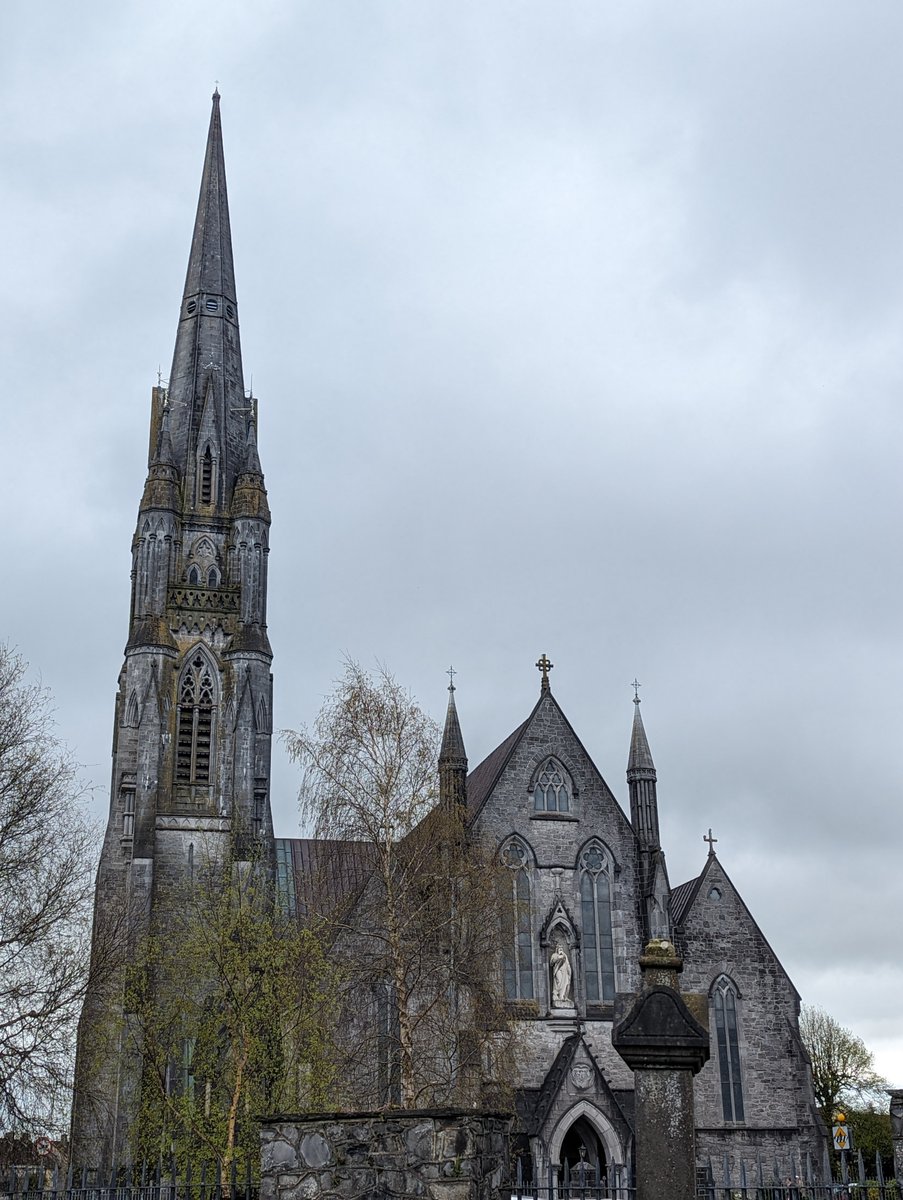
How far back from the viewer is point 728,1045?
36750 millimetres

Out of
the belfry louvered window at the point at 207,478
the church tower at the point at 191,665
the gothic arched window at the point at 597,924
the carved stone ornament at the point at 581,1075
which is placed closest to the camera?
the carved stone ornament at the point at 581,1075

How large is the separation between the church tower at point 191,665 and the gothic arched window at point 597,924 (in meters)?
10.5

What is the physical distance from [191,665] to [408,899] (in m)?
19.4

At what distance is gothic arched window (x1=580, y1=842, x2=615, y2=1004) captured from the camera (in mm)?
A: 36500

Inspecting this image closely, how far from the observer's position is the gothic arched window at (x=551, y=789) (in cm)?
3797

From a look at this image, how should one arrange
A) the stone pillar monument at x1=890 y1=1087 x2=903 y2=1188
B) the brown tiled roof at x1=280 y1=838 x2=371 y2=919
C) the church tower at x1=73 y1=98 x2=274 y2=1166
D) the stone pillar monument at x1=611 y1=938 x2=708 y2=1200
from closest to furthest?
1. the stone pillar monument at x1=611 y1=938 x2=708 y2=1200
2. the stone pillar monument at x1=890 y1=1087 x2=903 y2=1188
3. the brown tiled roof at x1=280 y1=838 x2=371 y2=919
4. the church tower at x1=73 y1=98 x2=274 y2=1166

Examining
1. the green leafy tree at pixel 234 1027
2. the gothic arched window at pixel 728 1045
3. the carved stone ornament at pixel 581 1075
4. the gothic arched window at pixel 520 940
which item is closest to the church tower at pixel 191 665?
the green leafy tree at pixel 234 1027

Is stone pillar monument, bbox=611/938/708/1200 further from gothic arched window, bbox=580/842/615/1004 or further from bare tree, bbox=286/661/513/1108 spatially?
gothic arched window, bbox=580/842/615/1004

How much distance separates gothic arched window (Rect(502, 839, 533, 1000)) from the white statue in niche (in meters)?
0.62

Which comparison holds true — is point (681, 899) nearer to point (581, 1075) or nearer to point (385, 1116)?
point (581, 1075)

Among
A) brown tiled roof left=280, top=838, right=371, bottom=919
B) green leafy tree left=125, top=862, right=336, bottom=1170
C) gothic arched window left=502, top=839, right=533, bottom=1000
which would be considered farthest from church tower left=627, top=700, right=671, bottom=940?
green leafy tree left=125, top=862, right=336, bottom=1170

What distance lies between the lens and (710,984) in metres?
37.3

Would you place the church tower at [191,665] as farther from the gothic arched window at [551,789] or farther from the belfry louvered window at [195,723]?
the gothic arched window at [551,789]

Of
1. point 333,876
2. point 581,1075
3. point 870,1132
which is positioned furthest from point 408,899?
point 870,1132
